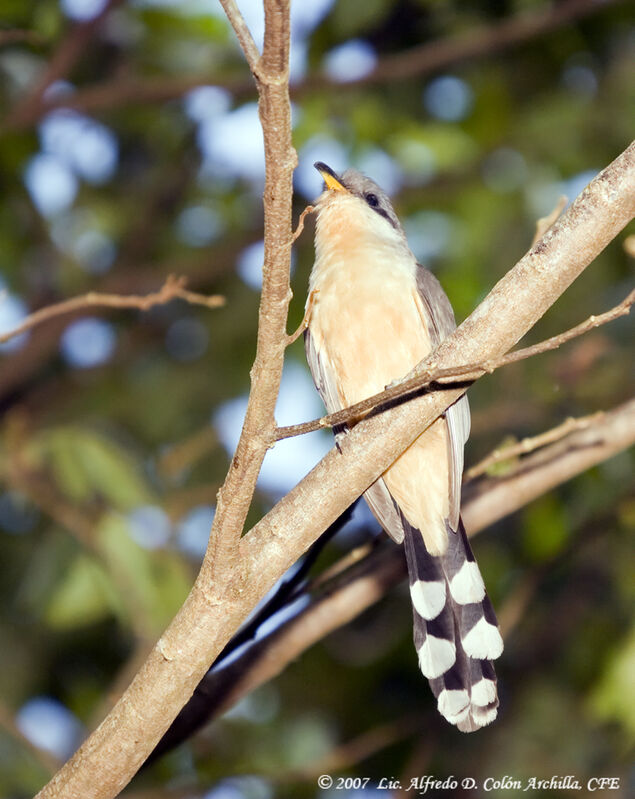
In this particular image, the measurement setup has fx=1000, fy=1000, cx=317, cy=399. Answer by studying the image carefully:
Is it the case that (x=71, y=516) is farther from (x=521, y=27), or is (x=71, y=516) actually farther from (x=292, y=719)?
(x=521, y=27)

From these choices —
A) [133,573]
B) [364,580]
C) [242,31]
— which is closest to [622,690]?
[364,580]

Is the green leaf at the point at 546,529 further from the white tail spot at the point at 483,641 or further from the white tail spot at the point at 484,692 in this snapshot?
the white tail spot at the point at 484,692

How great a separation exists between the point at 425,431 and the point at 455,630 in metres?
0.75

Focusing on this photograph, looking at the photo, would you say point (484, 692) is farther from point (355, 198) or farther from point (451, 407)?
point (355, 198)

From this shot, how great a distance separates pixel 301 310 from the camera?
18.2 ft

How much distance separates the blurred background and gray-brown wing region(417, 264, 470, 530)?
2.76 feet

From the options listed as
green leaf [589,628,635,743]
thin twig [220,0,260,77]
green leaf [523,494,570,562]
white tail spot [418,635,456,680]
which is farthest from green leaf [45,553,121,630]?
thin twig [220,0,260,77]

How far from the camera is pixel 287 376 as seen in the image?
6.33 m

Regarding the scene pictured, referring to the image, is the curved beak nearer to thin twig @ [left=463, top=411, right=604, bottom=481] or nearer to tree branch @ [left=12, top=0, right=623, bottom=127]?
tree branch @ [left=12, top=0, right=623, bottom=127]

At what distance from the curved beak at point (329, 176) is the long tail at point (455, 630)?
5.47ft

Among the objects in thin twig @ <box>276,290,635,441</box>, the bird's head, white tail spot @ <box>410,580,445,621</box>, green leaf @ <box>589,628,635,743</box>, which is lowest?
green leaf @ <box>589,628,635,743</box>

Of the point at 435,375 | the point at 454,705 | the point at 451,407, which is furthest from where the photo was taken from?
the point at 451,407

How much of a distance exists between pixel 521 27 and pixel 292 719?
423 cm

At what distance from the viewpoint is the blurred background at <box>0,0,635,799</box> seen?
5156 mm
